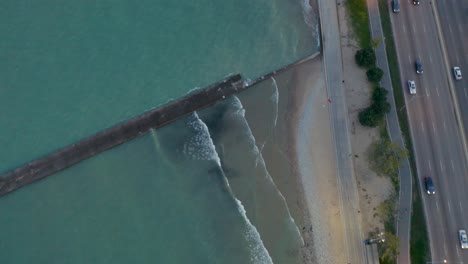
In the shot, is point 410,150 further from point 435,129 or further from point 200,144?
point 200,144

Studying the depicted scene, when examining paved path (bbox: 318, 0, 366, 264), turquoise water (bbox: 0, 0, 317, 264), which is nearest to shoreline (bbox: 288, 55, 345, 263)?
paved path (bbox: 318, 0, 366, 264)

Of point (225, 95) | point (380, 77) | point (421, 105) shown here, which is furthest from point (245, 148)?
point (421, 105)

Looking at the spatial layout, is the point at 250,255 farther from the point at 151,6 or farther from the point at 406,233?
the point at 151,6

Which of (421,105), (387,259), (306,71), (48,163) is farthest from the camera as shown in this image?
(306,71)

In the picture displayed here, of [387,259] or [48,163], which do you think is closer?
[387,259]

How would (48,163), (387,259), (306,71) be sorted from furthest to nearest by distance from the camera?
(306,71), (48,163), (387,259)

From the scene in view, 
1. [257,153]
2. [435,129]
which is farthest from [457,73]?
[257,153]

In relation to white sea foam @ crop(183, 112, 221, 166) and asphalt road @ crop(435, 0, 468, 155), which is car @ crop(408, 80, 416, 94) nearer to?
asphalt road @ crop(435, 0, 468, 155)
